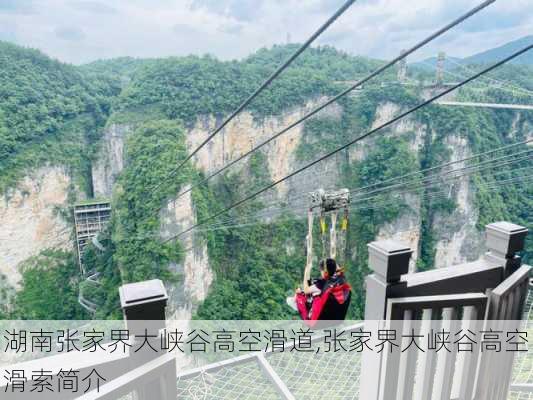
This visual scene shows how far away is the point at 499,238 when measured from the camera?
146cm

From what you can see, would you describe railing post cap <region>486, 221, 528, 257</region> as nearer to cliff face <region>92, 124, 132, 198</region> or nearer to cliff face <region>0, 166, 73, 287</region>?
cliff face <region>0, 166, 73, 287</region>

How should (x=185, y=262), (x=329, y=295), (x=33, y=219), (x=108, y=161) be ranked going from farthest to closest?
(x=108, y=161)
(x=33, y=219)
(x=185, y=262)
(x=329, y=295)

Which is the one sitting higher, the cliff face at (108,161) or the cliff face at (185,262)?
the cliff face at (108,161)

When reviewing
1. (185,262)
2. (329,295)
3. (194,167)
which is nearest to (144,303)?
(329,295)

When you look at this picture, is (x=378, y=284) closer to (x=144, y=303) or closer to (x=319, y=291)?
(x=144, y=303)

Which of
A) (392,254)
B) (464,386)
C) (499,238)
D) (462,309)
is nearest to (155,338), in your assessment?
(392,254)

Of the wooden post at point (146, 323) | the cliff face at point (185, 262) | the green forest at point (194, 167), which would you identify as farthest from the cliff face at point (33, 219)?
the wooden post at point (146, 323)

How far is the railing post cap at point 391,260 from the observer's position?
1.14m

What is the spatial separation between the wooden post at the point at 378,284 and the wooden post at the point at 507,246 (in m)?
0.48

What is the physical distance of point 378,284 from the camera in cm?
118

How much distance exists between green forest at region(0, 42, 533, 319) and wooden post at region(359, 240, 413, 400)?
12.8 meters

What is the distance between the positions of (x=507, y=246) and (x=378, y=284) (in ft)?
1.95

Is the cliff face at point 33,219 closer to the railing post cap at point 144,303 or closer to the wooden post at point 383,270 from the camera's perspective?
the railing post cap at point 144,303

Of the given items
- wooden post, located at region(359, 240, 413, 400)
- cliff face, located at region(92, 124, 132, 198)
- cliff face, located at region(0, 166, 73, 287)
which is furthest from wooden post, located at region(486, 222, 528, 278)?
cliff face, located at region(92, 124, 132, 198)
